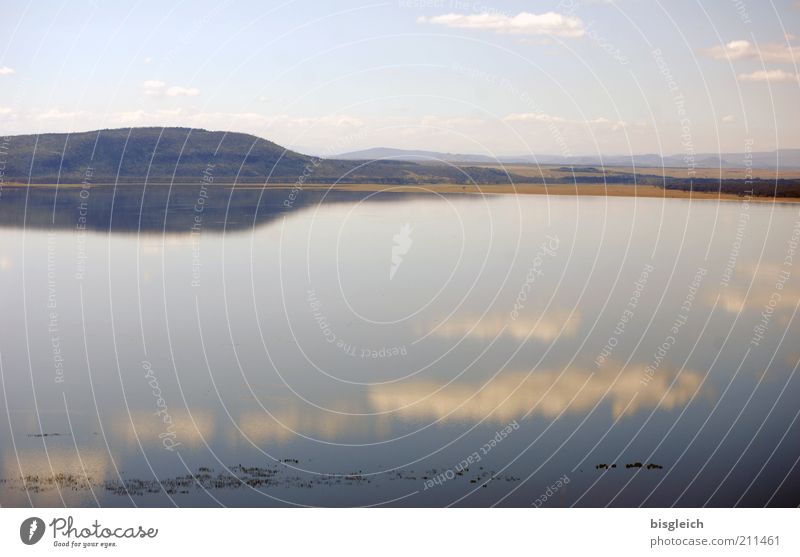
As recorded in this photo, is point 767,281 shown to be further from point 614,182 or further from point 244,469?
point 614,182

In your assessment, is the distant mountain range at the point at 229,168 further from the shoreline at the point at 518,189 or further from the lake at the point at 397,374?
the lake at the point at 397,374

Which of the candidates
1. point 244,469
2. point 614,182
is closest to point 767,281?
point 244,469
